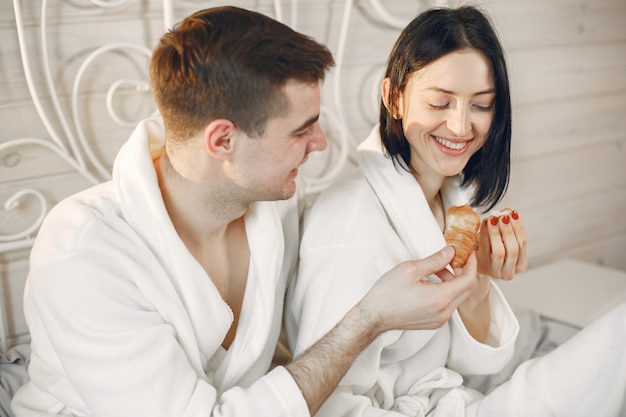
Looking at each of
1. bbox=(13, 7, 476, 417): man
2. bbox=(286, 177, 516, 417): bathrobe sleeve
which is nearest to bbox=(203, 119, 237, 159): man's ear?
bbox=(13, 7, 476, 417): man

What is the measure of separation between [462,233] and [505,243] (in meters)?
0.11

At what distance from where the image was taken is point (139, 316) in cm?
126

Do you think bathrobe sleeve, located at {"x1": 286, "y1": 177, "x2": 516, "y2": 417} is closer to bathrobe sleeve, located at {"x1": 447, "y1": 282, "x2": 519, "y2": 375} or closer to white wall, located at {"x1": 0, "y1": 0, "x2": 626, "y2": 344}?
bathrobe sleeve, located at {"x1": 447, "y1": 282, "x2": 519, "y2": 375}

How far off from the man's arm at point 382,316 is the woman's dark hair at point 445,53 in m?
0.30

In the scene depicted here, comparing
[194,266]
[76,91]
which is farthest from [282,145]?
[76,91]

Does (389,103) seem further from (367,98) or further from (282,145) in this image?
(367,98)

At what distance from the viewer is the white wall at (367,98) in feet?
5.64

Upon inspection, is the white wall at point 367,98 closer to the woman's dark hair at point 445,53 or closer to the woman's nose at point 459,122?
the woman's dark hair at point 445,53

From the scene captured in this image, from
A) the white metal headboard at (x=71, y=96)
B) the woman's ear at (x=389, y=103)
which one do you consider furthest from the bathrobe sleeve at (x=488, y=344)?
the white metal headboard at (x=71, y=96)

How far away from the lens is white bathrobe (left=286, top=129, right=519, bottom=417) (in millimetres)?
1446

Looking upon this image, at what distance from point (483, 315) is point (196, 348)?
68 centimetres

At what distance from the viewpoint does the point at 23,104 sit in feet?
5.59

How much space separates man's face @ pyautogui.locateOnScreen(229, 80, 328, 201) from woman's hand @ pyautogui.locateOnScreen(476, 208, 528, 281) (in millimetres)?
412

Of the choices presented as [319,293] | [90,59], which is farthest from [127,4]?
[319,293]
